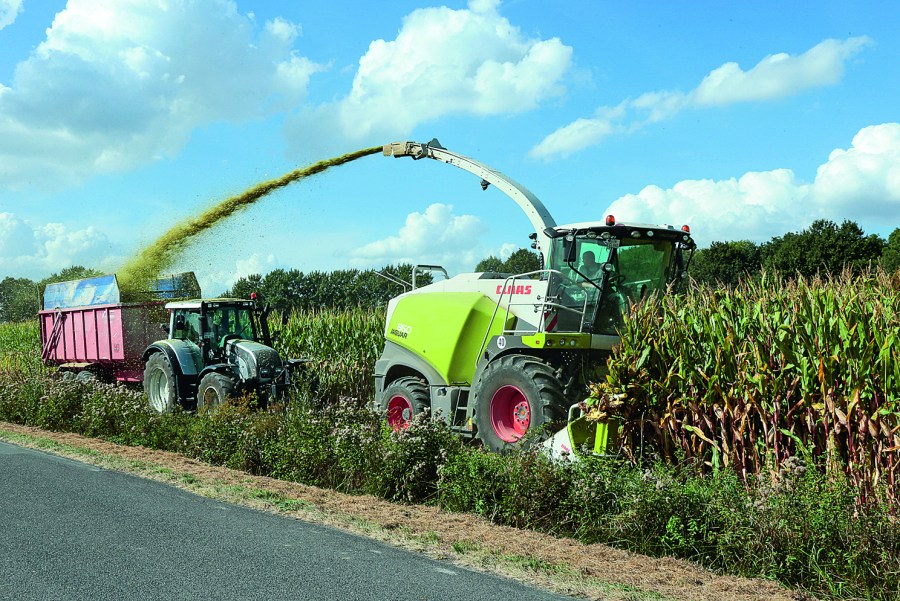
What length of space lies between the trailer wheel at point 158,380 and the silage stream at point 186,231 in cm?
228

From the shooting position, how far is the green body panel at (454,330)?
11.3m

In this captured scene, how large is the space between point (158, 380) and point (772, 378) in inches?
462

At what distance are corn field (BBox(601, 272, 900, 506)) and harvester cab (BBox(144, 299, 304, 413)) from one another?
7.28 metres

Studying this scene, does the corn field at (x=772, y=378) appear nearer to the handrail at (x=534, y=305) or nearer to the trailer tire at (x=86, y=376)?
the handrail at (x=534, y=305)

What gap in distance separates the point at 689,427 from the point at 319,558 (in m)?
3.81

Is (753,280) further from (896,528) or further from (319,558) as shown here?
(319,558)

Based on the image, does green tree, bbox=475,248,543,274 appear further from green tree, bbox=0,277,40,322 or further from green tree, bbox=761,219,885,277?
green tree, bbox=0,277,40,322

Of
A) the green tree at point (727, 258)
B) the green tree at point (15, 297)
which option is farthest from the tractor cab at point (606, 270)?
the green tree at point (15, 297)

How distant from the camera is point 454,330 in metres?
11.4

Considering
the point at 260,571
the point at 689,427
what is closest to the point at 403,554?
the point at 260,571

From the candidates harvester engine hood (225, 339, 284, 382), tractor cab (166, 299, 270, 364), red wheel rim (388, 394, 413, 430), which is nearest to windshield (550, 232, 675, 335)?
red wheel rim (388, 394, 413, 430)

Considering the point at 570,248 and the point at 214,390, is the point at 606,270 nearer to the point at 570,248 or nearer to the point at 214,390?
the point at 570,248

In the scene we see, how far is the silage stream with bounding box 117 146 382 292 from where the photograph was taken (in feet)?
49.8

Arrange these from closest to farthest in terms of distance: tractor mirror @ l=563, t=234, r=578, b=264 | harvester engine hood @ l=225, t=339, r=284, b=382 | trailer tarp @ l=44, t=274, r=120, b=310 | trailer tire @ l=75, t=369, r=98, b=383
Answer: tractor mirror @ l=563, t=234, r=578, b=264, harvester engine hood @ l=225, t=339, r=284, b=382, trailer tire @ l=75, t=369, r=98, b=383, trailer tarp @ l=44, t=274, r=120, b=310
